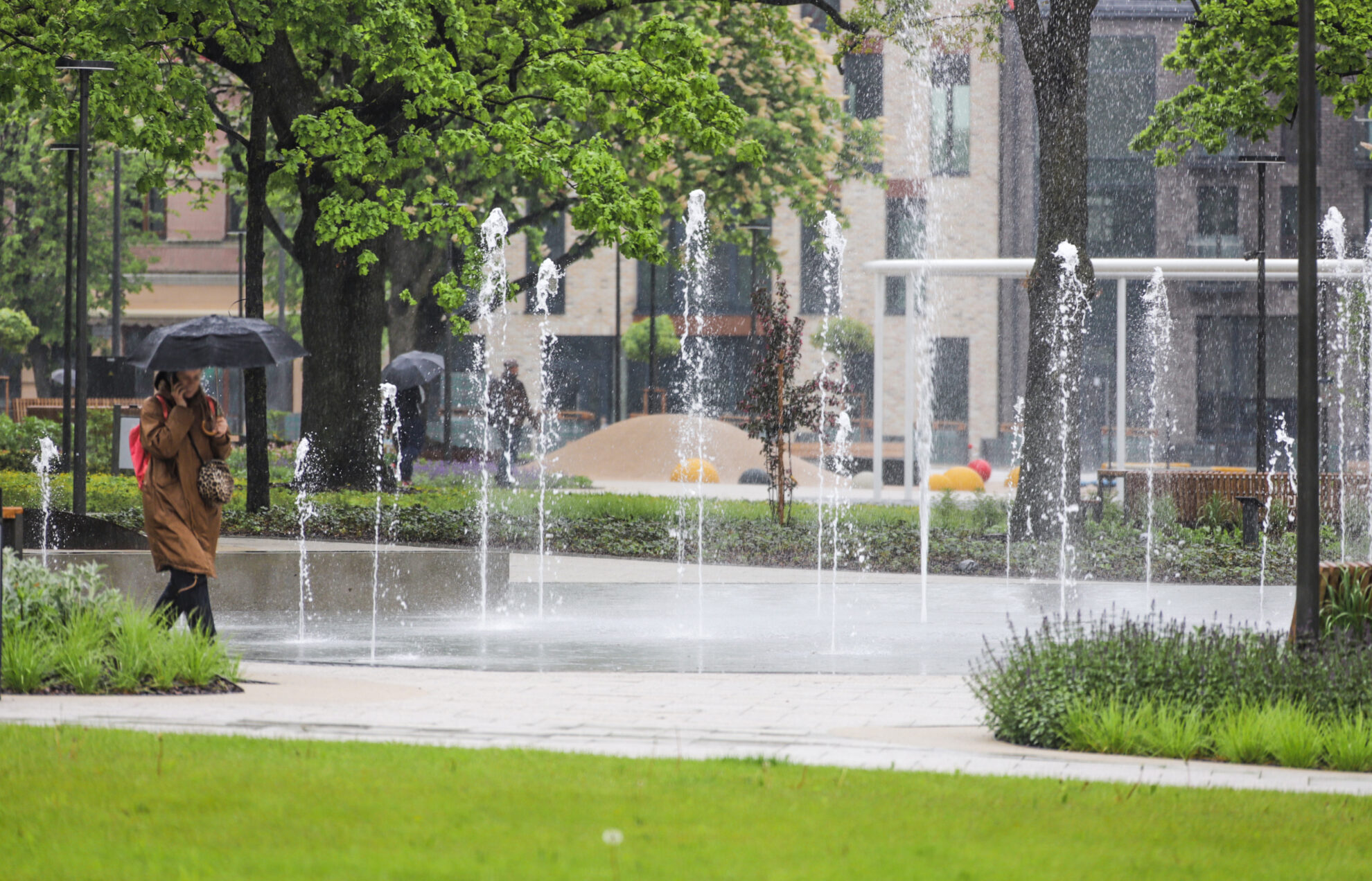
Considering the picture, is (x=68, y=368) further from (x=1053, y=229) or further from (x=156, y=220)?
(x=156, y=220)

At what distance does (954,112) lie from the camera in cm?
5088

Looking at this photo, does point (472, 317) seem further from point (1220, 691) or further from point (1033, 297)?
point (1220, 691)

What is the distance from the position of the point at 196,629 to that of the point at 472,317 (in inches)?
1516

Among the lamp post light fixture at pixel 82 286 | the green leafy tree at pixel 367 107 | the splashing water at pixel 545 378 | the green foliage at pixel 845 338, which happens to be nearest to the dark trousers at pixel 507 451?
the splashing water at pixel 545 378

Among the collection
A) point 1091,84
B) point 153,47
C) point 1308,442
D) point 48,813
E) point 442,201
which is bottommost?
point 48,813

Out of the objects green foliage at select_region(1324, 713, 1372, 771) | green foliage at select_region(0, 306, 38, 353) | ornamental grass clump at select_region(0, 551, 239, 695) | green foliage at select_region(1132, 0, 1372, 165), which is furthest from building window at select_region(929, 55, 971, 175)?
green foliage at select_region(1324, 713, 1372, 771)

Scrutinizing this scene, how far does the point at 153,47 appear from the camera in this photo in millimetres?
20562

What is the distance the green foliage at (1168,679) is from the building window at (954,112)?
1697 inches

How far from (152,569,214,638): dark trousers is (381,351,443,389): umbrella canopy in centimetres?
1688

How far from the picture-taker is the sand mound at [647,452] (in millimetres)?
34719

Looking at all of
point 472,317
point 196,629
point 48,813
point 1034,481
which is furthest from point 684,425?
point 48,813

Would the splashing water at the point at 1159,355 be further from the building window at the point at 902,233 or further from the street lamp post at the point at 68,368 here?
the street lamp post at the point at 68,368

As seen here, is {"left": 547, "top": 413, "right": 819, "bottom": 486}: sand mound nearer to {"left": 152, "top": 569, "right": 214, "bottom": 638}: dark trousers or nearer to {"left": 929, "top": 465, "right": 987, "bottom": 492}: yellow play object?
{"left": 929, "top": 465, "right": 987, "bottom": 492}: yellow play object

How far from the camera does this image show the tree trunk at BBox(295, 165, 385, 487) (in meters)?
22.2
